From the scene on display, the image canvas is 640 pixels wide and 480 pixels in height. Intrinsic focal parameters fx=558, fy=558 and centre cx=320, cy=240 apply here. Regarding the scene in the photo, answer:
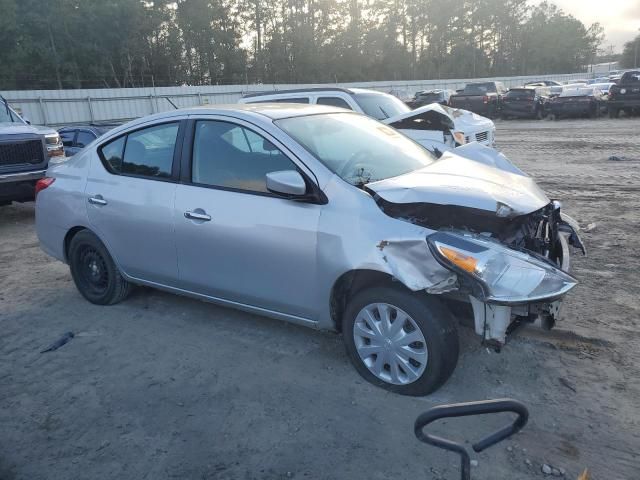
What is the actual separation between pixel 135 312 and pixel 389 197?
2.79m

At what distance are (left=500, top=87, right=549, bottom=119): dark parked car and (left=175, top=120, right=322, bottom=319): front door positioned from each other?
24.9 meters

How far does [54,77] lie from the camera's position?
123 feet

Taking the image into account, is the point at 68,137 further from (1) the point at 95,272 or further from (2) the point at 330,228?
(2) the point at 330,228

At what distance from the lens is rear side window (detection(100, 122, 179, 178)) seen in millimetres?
4492

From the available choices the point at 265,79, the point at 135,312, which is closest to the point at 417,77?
the point at 265,79

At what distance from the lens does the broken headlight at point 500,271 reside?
305 cm

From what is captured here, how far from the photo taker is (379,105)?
33.6ft

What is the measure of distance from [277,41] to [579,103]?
3650cm

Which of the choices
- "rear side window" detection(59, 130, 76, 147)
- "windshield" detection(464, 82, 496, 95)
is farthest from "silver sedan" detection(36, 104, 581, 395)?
"windshield" detection(464, 82, 496, 95)

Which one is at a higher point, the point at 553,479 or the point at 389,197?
the point at 389,197

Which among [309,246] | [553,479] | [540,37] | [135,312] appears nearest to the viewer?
[553,479]

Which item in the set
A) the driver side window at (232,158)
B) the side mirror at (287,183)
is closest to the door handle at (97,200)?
the driver side window at (232,158)

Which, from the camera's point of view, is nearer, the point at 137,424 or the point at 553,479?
the point at 553,479

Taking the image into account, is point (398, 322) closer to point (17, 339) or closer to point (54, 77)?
point (17, 339)
